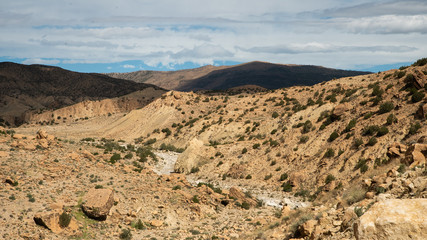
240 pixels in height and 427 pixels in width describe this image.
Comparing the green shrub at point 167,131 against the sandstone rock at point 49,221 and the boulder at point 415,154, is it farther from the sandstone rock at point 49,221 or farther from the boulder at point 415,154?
the boulder at point 415,154

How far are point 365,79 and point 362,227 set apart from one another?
156ft

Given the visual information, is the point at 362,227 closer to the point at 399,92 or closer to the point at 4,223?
the point at 4,223

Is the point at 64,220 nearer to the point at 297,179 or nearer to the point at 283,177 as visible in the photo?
the point at 297,179

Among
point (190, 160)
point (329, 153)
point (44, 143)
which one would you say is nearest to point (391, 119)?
point (329, 153)

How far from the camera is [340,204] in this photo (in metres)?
12.8

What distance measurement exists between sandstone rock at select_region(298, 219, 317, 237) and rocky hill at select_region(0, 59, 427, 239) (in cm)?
4

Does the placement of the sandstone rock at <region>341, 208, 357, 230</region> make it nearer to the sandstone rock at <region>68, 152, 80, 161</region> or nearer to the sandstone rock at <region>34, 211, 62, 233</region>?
the sandstone rock at <region>34, 211, 62, 233</region>

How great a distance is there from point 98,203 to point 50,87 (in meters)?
143

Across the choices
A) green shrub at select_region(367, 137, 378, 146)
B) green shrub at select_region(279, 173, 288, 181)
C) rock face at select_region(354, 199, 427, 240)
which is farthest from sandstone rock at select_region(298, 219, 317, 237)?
green shrub at select_region(279, 173, 288, 181)

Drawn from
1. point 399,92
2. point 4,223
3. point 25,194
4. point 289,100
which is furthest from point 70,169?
point 289,100

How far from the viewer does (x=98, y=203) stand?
59.0 ft

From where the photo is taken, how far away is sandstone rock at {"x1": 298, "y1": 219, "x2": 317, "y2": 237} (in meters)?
10.9

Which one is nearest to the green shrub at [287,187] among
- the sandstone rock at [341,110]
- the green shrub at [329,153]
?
the green shrub at [329,153]

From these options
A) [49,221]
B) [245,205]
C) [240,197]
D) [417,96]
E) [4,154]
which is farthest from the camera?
[417,96]
